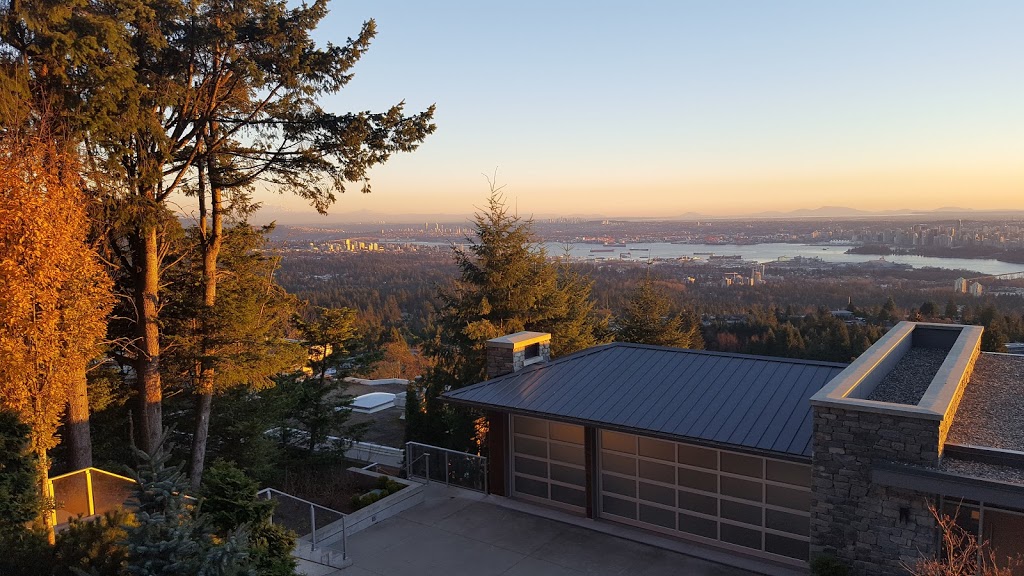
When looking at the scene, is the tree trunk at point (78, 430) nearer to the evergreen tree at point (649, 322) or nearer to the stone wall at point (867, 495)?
the stone wall at point (867, 495)

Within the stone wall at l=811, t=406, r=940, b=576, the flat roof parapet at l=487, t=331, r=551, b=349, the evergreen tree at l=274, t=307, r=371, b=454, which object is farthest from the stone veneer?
the evergreen tree at l=274, t=307, r=371, b=454

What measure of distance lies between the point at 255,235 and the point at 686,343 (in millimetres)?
21606

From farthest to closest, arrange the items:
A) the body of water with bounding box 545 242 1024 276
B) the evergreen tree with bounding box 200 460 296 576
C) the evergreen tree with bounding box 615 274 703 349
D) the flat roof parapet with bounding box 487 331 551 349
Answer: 1. the body of water with bounding box 545 242 1024 276
2. the evergreen tree with bounding box 615 274 703 349
3. the flat roof parapet with bounding box 487 331 551 349
4. the evergreen tree with bounding box 200 460 296 576

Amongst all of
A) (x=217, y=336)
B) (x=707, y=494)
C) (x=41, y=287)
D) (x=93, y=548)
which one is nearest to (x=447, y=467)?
(x=707, y=494)

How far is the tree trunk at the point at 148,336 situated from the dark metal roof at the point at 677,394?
8.25 metres

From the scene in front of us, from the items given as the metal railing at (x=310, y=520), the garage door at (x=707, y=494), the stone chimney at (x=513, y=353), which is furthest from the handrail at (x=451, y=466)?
the garage door at (x=707, y=494)

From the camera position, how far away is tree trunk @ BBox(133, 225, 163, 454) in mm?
15820

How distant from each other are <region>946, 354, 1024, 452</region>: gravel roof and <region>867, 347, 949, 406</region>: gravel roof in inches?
24.8

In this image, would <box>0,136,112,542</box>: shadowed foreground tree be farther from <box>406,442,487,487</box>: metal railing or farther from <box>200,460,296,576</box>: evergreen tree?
<box>406,442,487,487</box>: metal railing

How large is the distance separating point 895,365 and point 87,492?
599 inches

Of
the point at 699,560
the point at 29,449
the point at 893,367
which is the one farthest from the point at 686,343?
the point at 29,449

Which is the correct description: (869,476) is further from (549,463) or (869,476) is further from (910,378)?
(549,463)

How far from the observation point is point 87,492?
1109cm

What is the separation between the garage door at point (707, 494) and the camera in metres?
10.6
